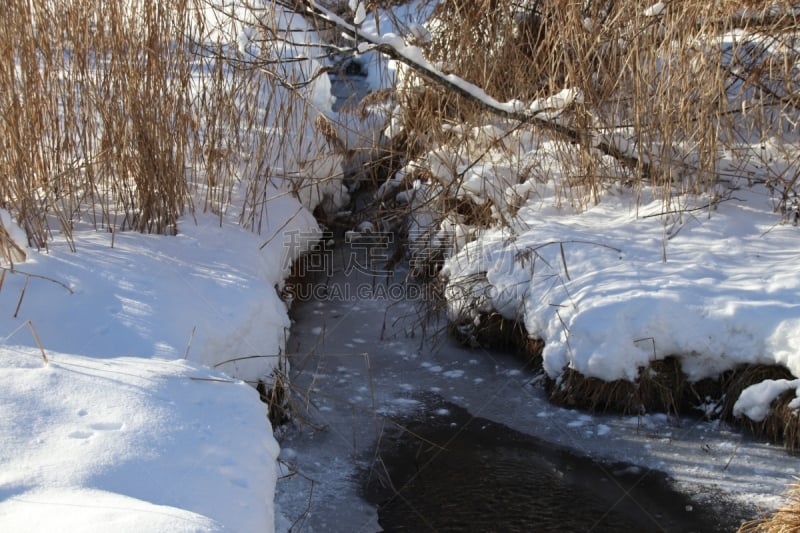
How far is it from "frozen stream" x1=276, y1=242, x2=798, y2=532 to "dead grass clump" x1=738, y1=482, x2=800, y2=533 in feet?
0.47

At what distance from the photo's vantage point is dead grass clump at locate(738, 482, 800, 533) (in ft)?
8.38

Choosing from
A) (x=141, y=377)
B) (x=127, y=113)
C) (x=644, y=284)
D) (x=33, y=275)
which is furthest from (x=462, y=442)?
(x=127, y=113)

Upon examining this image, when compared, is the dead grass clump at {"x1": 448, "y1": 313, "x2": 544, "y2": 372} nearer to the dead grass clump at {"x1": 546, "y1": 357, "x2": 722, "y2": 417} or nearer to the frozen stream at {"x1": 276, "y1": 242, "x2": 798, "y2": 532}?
the frozen stream at {"x1": 276, "y1": 242, "x2": 798, "y2": 532}

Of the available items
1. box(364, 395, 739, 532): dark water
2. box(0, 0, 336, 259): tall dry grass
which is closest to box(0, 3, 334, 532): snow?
box(0, 0, 336, 259): tall dry grass

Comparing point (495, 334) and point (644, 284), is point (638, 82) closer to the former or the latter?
point (644, 284)

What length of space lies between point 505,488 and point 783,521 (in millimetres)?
1050

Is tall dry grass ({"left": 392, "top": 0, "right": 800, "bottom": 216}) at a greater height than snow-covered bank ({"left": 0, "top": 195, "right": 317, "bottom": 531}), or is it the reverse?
tall dry grass ({"left": 392, "top": 0, "right": 800, "bottom": 216})

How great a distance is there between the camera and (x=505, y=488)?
129 inches

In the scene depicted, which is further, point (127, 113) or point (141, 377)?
point (127, 113)

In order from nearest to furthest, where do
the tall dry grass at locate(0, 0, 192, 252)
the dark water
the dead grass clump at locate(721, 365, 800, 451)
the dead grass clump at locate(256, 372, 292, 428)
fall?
the dark water < the dead grass clump at locate(721, 365, 800, 451) < the dead grass clump at locate(256, 372, 292, 428) < the tall dry grass at locate(0, 0, 192, 252)

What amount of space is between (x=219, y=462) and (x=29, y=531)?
0.61 m

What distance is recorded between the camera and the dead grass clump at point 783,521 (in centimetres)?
255

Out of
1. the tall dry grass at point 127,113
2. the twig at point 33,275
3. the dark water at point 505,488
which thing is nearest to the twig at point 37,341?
the twig at point 33,275

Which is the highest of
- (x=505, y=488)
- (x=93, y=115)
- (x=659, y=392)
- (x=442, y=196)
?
(x=93, y=115)
